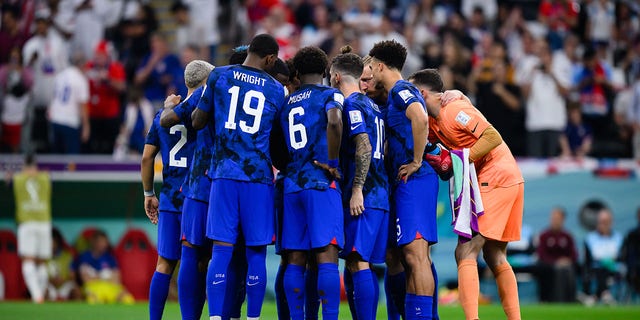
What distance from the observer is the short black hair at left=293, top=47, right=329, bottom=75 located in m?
9.59

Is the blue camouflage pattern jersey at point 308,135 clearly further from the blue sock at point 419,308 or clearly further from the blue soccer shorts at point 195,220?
the blue sock at point 419,308

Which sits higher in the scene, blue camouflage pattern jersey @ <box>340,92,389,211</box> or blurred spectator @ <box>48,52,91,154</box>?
blurred spectator @ <box>48,52,91,154</box>

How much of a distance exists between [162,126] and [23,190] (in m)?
9.14

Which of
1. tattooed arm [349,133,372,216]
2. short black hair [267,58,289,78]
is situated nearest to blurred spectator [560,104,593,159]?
short black hair [267,58,289,78]

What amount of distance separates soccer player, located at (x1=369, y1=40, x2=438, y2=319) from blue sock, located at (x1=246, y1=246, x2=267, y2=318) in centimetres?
136

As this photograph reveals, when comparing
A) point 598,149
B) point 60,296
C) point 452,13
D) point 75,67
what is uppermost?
point 452,13

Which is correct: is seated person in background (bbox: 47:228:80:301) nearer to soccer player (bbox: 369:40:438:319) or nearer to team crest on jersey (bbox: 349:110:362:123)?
soccer player (bbox: 369:40:438:319)

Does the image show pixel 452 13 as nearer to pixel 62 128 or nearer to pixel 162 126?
pixel 62 128

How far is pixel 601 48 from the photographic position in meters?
22.0

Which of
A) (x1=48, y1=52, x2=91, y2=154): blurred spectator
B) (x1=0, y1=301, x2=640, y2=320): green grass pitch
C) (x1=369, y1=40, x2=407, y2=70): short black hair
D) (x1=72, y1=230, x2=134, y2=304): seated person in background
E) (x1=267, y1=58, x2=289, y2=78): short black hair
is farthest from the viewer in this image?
(x1=48, y1=52, x2=91, y2=154): blurred spectator

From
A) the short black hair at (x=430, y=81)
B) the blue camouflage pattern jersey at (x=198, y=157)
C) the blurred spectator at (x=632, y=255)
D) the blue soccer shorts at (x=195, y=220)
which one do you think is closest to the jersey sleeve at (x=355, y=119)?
the short black hair at (x=430, y=81)

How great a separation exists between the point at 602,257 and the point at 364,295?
10778 mm

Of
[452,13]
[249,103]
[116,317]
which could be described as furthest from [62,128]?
[249,103]

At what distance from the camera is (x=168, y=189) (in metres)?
10.2
